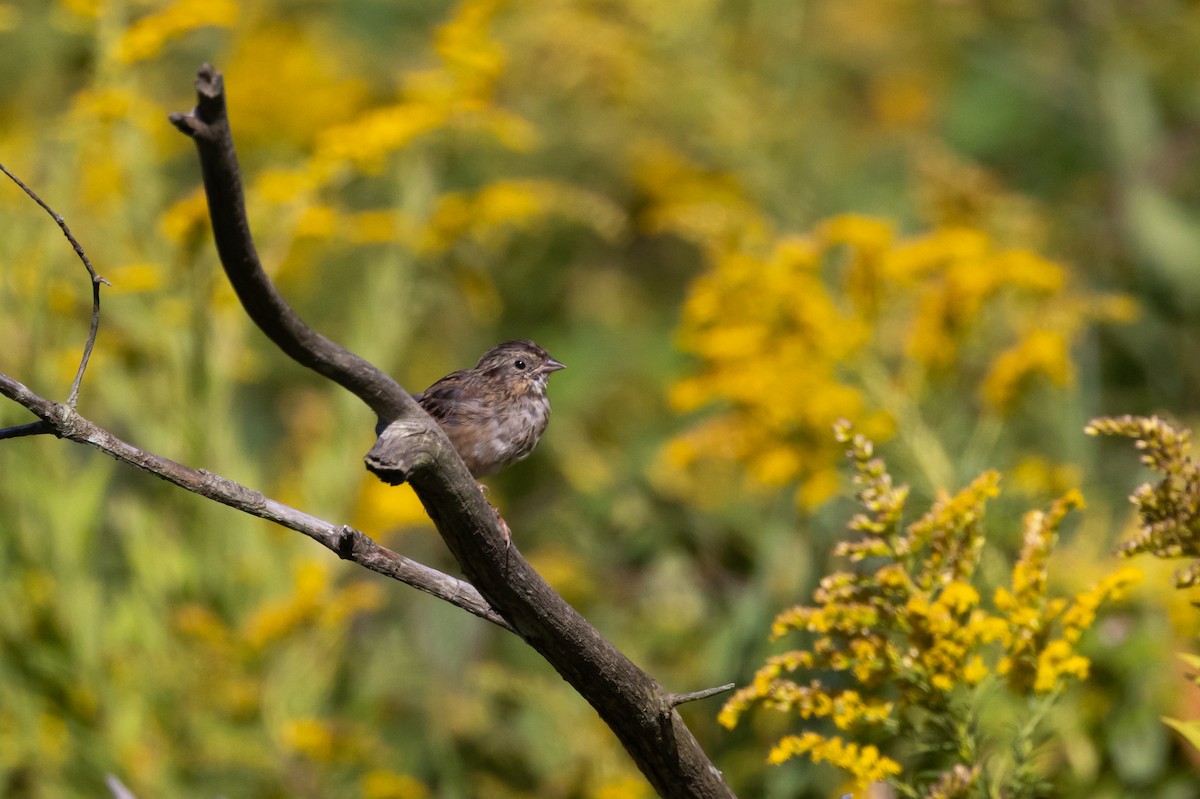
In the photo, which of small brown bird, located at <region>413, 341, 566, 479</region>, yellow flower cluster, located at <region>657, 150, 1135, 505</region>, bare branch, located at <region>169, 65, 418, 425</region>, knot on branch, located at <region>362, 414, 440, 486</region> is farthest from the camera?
yellow flower cluster, located at <region>657, 150, 1135, 505</region>

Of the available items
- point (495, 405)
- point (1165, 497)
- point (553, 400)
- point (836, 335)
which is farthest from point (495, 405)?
point (553, 400)

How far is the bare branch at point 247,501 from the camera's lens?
1.34 m

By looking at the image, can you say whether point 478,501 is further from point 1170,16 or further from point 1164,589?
point 1170,16

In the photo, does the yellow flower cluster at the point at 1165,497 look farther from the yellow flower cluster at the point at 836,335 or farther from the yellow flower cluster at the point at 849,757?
the yellow flower cluster at the point at 836,335

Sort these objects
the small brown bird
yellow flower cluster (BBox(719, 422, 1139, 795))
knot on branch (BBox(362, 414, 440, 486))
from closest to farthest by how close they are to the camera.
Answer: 1. knot on branch (BBox(362, 414, 440, 486))
2. yellow flower cluster (BBox(719, 422, 1139, 795))
3. the small brown bird

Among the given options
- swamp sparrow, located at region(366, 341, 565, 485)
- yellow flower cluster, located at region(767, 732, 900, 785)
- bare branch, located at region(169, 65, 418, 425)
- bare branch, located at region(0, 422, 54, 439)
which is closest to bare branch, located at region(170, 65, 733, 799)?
bare branch, located at region(169, 65, 418, 425)

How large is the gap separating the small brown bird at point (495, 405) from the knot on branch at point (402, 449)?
0.59 metres

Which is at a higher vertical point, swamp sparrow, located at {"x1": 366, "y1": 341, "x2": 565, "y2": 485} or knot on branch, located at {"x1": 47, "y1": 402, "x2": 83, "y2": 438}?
swamp sparrow, located at {"x1": 366, "y1": 341, "x2": 565, "y2": 485}

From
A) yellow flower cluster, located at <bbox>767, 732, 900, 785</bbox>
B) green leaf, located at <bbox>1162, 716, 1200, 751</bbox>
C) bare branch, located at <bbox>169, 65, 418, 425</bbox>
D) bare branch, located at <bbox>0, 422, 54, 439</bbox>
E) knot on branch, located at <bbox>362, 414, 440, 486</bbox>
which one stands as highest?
bare branch, located at <bbox>0, 422, 54, 439</bbox>

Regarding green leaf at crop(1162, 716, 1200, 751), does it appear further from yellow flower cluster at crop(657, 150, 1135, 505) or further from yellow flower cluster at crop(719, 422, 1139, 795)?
yellow flower cluster at crop(657, 150, 1135, 505)

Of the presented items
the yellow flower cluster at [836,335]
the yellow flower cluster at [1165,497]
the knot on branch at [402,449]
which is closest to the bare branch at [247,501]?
the knot on branch at [402,449]

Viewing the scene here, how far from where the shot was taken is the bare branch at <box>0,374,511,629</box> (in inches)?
52.9

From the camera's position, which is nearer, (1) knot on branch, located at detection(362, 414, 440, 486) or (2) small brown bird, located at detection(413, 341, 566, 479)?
(1) knot on branch, located at detection(362, 414, 440, 486)

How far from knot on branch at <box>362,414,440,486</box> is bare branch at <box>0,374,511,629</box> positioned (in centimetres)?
13
